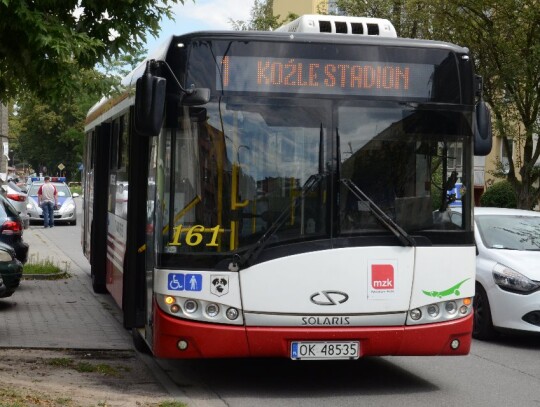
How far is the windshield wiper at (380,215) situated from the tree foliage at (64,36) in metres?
2.15

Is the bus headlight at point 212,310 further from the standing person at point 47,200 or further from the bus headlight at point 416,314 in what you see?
the standing person at point 47,200

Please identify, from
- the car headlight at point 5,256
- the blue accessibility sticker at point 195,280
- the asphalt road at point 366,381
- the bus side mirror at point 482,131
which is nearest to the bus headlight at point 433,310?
the asphalt road at point 366,381

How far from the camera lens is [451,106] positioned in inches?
345

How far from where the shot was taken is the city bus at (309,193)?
828 cm

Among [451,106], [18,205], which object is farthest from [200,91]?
[18,205]

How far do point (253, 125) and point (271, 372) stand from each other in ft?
8.64

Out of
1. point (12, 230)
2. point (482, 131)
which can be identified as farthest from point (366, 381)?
point (12, 230)

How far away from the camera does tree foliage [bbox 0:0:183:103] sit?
796cm

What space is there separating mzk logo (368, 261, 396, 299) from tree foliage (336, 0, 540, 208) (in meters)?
15.8

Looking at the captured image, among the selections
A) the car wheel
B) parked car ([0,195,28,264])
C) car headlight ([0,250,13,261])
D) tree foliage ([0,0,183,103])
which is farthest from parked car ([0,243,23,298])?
the car wheel

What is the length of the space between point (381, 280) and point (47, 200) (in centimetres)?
2881

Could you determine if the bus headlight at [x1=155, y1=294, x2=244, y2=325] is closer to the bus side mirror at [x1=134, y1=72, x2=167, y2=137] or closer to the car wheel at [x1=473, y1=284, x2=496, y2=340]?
the bus side mirror at [x1=134, y1=72, x2=167, y2=137]

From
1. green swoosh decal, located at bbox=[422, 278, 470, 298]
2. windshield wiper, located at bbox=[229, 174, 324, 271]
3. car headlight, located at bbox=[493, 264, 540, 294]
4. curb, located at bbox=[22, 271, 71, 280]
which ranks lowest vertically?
curb, located at bbox=[22, 271, 71, 280]

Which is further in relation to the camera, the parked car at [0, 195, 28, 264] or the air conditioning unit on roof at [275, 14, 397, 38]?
the parked car at [0, 195, 28, 264]
